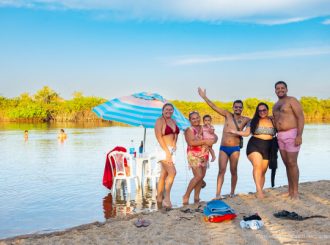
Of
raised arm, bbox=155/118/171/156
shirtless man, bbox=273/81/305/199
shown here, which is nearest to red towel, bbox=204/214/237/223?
raised arm, bbox=155/118/171/156

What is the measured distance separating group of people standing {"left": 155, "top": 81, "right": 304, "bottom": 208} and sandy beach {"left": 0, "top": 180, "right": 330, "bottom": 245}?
0.73m

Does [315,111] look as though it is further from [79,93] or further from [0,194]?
[0,194]

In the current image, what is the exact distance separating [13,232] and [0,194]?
3022 millimetres

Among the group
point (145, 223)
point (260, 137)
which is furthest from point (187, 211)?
point (260, 137)

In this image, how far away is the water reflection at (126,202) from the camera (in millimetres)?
7844

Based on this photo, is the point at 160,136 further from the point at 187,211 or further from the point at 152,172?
the point at 152,172

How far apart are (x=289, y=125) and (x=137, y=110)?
342 cm

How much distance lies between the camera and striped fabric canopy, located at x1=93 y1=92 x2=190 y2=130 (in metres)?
9.16

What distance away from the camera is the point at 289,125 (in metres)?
7.13

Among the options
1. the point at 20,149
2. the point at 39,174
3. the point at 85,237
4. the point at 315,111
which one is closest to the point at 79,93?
the point at 315,111

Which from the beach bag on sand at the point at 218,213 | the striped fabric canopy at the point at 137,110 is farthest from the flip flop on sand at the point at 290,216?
the striped fabric canopy at the point at 137,110

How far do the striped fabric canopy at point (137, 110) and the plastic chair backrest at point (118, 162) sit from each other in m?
0.67

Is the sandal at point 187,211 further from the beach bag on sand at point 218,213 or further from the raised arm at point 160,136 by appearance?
Answer: the raised arm at point 160,136

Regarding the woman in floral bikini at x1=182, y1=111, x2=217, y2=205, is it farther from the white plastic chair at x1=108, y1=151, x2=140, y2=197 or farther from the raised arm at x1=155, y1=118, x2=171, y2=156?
the white plastic chair at x1=108, y1=151, x2=140, y2=197
